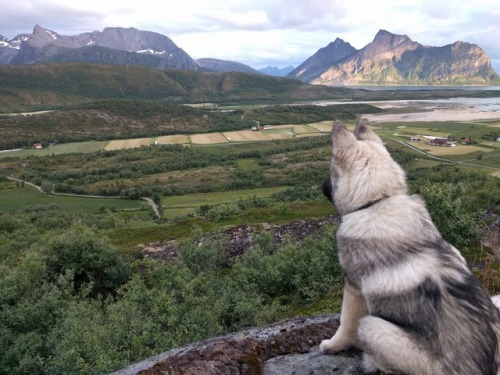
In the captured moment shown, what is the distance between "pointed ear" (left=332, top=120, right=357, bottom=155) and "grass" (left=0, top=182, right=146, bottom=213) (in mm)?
78138

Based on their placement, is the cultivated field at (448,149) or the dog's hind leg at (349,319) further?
the cultivated field at (448,149)

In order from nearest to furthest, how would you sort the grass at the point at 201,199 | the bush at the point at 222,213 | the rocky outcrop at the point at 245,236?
the rocky outcrop at the point at 245,236, the bush at the point at 222,213, the grass at the point at 201,199

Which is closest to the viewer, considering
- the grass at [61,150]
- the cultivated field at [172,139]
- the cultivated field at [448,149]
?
the cultivated field at [448,149]

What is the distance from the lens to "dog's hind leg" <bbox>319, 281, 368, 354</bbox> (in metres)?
5.27

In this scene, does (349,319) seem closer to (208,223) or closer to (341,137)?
(341,137)

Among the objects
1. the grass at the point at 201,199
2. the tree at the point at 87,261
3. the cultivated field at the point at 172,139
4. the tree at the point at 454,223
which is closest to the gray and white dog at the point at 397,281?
the tree at the point at 454,223

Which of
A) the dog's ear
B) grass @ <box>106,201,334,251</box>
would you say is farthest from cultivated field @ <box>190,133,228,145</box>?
the dog's ear

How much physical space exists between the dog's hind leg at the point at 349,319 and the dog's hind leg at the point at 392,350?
1.77ft

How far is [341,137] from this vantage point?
5.02 meters

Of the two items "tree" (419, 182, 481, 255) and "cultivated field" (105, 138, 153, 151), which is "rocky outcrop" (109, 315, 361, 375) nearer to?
"tree" (419, 182, 481, 255)

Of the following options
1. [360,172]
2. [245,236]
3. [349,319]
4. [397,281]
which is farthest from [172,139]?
[397,281]

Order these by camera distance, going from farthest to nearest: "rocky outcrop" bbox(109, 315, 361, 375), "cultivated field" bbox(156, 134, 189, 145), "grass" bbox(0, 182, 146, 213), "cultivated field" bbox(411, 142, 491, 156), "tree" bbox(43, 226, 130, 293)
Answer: "cultivated field" bbox(156, 134, 189, 145) → "cultivated field" bbox(411, 142, 491, 156) → "grass" bbox(0, 182, 146, 213) → "tree" bbox(43, 226, 130, 293) → "rocky outcrop" bbox(109, 315, 361, 375)

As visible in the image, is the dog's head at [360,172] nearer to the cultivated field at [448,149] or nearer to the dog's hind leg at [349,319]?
the dog's hind leg at [349,319]

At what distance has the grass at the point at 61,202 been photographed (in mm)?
81750
